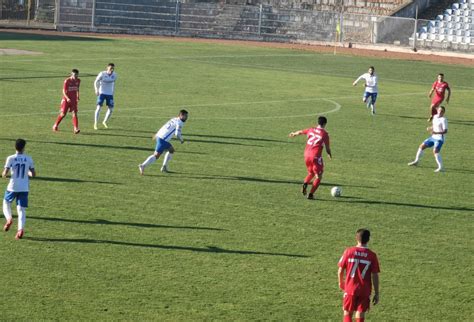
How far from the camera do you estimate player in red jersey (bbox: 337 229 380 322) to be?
13938 mm

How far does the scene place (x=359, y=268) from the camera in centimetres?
1398

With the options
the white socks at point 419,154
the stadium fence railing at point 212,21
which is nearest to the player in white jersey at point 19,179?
the white socks at point 419,154

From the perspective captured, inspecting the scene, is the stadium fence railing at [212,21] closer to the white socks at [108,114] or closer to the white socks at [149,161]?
the white socks at [108,114]

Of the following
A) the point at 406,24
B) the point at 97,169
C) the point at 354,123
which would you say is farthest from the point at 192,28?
the point at 97,169

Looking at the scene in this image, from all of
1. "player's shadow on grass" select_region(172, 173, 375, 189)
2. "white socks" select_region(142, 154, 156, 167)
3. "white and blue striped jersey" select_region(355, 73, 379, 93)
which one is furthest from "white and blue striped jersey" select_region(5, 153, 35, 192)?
"white and blue striped jersey" select_region(355, 73, 379, 93)

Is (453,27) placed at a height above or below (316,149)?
above

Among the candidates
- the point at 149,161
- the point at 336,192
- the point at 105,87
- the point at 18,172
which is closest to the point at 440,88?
the point at 105,87

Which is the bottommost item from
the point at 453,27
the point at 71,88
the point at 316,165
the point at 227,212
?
the point at 227,212

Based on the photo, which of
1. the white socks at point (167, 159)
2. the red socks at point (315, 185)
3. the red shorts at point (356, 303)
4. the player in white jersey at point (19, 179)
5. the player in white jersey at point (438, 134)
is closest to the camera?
the red shorts at point (356, 303)

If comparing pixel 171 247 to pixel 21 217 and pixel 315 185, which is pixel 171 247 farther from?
pixel 315 185

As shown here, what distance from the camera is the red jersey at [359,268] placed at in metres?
13.9

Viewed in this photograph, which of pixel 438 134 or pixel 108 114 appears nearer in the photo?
pixel 438 134

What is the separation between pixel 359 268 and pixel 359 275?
0.10 m

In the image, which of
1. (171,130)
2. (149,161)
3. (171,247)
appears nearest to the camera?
(171,247)
